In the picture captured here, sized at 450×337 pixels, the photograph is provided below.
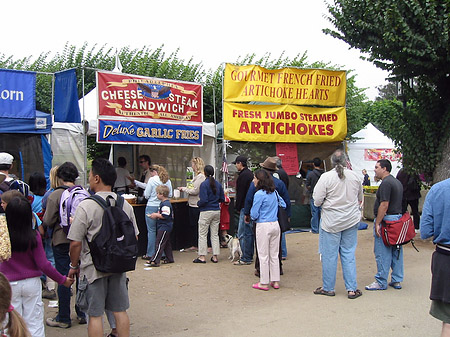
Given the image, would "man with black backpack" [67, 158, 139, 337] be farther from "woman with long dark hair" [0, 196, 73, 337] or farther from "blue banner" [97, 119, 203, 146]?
"blue banner" [97, 119, 203, 146]

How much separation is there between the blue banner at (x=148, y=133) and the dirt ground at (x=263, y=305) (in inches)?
108

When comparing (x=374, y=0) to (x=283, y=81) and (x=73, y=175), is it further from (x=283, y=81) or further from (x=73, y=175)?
(x=73, y=175)

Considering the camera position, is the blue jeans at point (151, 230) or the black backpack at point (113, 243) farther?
the blue jeans at point (151, 230)

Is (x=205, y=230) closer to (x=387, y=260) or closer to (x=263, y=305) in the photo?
(x=263, y=305)

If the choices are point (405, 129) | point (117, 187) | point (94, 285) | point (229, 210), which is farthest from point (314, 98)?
point (94, 285)

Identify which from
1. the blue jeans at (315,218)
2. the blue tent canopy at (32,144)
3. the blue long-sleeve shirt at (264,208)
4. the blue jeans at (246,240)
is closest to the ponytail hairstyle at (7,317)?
the blue long-sleeve shirt at (264,208)

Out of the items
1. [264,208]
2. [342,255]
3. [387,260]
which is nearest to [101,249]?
[264,208]

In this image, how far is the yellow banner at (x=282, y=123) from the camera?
11180 mm

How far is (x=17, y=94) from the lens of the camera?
857 centimetres

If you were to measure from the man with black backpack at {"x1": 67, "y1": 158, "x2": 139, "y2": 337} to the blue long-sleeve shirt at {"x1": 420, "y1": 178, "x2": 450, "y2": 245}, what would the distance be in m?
2.57

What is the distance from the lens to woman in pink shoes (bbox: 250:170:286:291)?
6695mm

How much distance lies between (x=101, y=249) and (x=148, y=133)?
6.38 meters

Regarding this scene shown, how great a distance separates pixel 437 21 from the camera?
28.1 ft

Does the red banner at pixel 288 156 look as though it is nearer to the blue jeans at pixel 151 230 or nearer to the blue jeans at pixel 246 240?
the blue jeans at pixel 246 240
